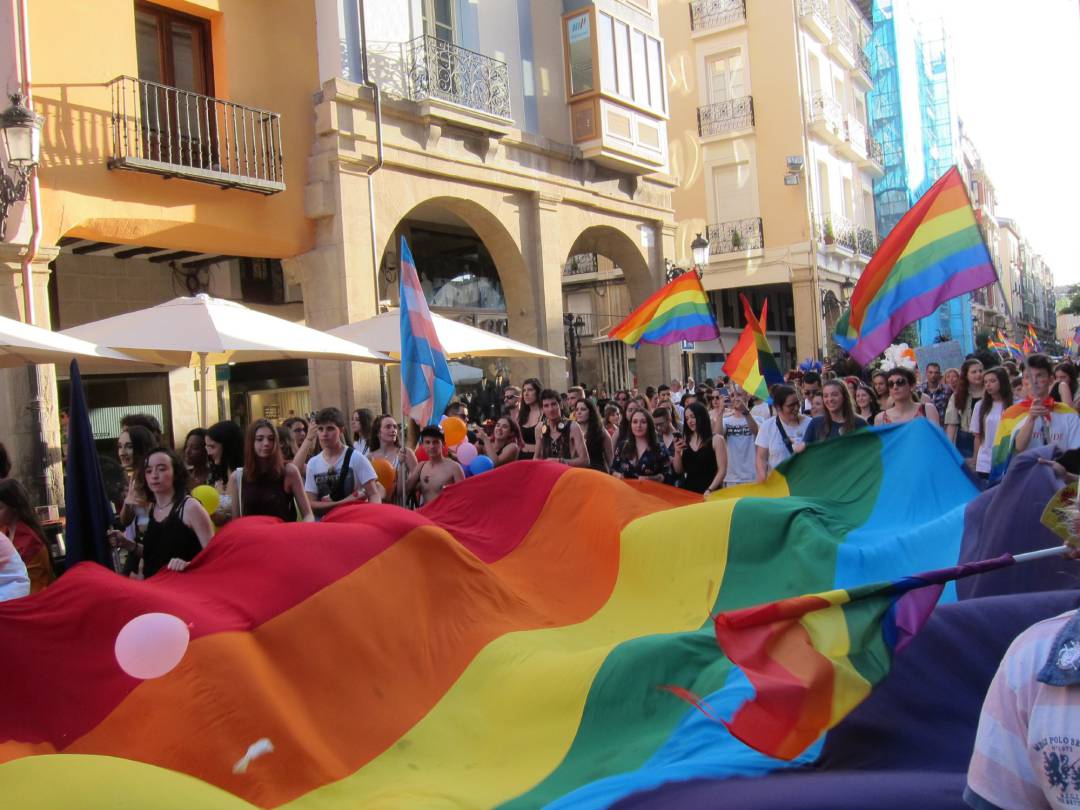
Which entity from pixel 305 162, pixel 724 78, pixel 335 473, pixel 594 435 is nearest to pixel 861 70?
pixel 724 78

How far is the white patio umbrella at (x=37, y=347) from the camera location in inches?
276

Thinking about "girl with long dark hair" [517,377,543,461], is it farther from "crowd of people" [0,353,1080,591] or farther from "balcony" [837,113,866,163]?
"balcony" [837,113,866,163]

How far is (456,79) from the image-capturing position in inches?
611

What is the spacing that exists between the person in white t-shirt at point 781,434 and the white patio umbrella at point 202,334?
13.3 feet

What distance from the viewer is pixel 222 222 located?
12.9 m

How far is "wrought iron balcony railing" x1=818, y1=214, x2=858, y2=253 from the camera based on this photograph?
31.0 meters

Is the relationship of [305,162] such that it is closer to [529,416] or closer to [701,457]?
[529,416]

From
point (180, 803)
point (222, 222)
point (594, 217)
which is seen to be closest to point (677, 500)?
point (180, 803)

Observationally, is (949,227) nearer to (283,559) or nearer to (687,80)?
(283,559)

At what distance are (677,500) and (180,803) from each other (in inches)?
194

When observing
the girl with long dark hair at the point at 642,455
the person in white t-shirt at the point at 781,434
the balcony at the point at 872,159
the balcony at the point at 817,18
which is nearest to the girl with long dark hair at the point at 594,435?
the girl with long dark hair at the point at 642,455

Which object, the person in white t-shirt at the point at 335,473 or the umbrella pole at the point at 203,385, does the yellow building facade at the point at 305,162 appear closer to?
the umbrella pole at the point at 203,385

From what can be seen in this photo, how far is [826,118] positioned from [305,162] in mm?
21483

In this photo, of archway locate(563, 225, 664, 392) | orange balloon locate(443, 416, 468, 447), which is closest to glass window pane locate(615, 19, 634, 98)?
archway locate(563, 225, 664, 392)
